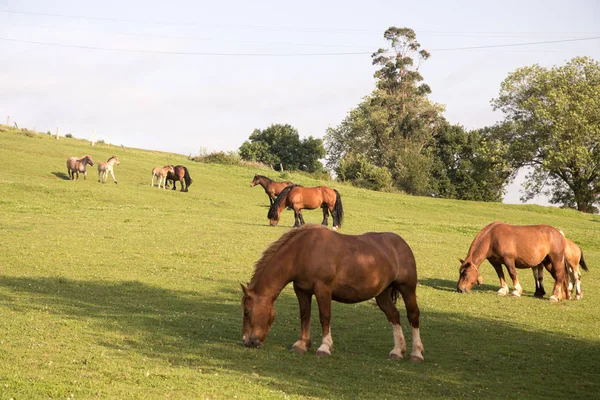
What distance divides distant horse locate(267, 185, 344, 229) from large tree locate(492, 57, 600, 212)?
3197 centimetres

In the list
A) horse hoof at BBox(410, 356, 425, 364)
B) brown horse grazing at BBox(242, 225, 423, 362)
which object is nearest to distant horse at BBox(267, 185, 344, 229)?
brown horse grazing at BBox(242, 225, 423, 362)

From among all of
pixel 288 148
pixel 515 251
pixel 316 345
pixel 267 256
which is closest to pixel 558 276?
pixel 515 251

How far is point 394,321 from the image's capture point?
448 inches

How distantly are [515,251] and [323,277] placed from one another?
9.48 metres

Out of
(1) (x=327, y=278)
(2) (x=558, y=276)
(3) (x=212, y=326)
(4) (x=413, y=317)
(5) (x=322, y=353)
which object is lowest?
(3) (x=212, y=326)

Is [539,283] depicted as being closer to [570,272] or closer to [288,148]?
[570,272]

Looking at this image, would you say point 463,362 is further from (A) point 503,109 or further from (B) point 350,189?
(A) point 503,109

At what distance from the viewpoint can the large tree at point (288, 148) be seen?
97.6 metres

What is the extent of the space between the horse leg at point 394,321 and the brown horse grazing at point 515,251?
7.59 meters

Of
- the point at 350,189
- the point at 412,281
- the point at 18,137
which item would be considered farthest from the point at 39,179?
the point at 412,281

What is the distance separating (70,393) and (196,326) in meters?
4.78

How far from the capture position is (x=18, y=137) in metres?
57.9

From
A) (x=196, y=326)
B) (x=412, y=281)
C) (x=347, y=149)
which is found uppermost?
(x=347, y=149)

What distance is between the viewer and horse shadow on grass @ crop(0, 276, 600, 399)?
9562 mm
